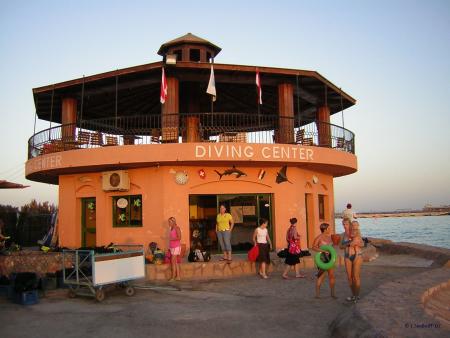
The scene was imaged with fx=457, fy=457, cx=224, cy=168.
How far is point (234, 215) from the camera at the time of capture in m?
17.4

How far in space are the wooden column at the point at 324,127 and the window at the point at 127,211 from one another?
801 centimetres

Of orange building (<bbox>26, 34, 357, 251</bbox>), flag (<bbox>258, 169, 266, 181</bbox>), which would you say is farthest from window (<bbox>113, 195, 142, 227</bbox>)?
flag (<bbox>258, 169, 266, 181</bbox>)

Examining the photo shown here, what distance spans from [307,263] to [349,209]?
4583mm

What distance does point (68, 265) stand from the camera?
14.5 m

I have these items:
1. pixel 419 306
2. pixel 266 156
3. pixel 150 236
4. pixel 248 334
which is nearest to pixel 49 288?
pixel 150 236

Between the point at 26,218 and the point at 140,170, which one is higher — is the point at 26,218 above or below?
below

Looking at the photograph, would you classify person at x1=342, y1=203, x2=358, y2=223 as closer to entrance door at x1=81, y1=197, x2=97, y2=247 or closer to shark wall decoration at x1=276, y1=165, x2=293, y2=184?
shark wall decoration at x1=276, y1=165, x2=293, y2=184

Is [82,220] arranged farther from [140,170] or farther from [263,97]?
[263,97]

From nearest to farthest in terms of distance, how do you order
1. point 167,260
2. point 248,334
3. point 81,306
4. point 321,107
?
1. point 248,334
2. point 81,306
3. point 167,260
4. point 321,107

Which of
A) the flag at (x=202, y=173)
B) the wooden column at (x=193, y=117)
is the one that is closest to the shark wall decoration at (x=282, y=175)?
the flag at (x=202, y=173)

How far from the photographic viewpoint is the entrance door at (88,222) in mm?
18500

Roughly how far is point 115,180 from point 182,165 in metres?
2.62

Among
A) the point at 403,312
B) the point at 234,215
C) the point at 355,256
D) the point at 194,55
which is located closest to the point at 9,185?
the point at 194,55

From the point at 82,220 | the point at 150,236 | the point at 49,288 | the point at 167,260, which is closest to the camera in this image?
the point at 49,288
